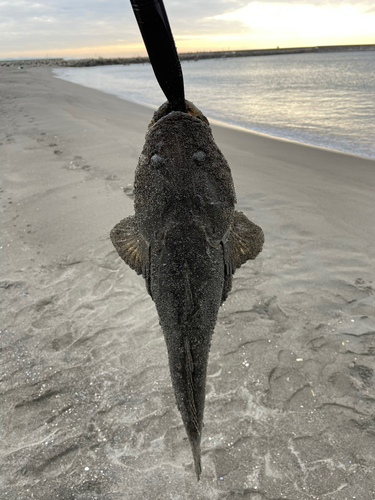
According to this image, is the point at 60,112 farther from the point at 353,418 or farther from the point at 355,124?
the point at 353,418

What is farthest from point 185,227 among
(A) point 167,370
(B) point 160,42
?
(A) point 167,370

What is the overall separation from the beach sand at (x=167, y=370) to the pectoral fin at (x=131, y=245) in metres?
2.07

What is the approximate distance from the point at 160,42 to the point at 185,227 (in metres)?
0.85

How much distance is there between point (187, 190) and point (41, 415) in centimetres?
311

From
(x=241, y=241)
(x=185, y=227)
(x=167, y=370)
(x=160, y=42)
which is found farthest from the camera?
(x=167, y=370)

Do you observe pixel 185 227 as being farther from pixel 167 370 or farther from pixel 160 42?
pixel 167 370

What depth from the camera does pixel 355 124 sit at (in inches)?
A: 574

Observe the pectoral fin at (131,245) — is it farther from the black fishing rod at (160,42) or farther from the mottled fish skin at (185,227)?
the black fishing rod at (160,42)

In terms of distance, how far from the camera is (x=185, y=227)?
1.72 meters

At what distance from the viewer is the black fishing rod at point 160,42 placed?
1.33m

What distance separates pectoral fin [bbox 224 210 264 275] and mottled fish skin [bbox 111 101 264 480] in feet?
0.47

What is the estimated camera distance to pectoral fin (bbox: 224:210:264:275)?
2.11 metres

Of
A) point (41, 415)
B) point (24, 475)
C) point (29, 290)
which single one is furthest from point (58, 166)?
point (24, 475)

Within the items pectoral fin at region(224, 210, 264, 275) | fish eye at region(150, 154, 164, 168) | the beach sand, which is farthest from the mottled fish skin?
the beach sand
